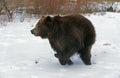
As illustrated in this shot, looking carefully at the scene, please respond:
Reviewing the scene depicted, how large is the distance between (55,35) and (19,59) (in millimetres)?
1067

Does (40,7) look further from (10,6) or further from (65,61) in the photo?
(65,61)

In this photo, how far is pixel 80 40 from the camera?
6.14m

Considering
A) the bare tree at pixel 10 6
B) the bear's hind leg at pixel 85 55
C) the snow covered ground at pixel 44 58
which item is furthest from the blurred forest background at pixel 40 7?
the bear's hind leg at pixel 85 55

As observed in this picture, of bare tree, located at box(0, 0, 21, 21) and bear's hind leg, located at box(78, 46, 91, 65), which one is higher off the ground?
bear's hind leg, located at box(78, 46, 91, 65)

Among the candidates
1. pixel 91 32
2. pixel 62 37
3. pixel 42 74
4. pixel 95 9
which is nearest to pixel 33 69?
pixel 42 74

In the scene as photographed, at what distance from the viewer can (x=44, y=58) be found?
6.88 meters

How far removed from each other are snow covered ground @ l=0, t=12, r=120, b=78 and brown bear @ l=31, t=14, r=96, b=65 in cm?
29

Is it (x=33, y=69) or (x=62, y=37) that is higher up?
(x=62, y=37)

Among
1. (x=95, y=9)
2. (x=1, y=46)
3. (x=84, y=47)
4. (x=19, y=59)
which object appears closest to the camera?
(x=84, y=47)

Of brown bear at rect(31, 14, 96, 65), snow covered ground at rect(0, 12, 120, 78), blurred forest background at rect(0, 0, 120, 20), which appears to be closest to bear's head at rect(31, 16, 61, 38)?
brown bear at rect(31, 14, 96, 65)

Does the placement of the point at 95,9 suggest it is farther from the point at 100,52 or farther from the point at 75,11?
the point at 100,52

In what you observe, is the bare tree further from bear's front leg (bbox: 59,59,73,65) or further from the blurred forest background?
bear's front leg (bbox: 59,59,73,65)

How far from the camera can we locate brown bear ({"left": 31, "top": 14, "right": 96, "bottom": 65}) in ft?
19.9

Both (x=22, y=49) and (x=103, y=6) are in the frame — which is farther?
(x=103, y=6)
